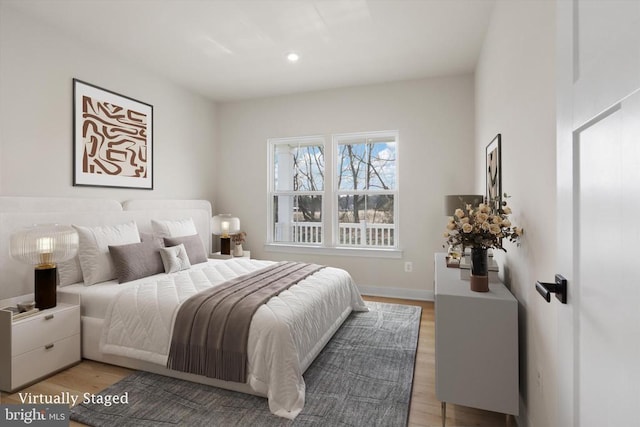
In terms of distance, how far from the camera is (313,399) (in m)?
2.01

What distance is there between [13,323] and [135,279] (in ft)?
2.83

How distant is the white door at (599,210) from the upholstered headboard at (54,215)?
3471 millimetres

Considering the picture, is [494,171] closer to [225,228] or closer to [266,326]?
[266,326]

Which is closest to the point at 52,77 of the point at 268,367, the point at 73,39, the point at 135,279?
the point at 73,39

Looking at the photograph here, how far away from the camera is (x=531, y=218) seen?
166 centimetres

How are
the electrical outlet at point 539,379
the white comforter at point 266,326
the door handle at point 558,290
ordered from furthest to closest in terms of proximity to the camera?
the white comforter at point 266,326 → the electrical outlet at point 539,379 → the door handle at point 558,290

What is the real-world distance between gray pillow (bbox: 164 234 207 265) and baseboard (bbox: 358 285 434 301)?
2166mm

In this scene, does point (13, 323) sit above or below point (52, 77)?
below

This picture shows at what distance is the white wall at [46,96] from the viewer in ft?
8.52

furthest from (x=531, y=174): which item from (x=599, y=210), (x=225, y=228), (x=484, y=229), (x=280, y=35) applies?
(x=225, y=228)

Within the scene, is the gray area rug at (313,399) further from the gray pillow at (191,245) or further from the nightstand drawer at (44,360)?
the gray pillow at (191,245)

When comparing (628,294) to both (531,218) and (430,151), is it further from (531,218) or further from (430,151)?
(430,151)

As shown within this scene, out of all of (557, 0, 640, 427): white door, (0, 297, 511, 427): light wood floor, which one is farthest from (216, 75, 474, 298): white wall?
(557, 0, 640, 427): white door

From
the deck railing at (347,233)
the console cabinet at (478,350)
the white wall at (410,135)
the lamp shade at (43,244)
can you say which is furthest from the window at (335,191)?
the lamp shade at (43,244)
